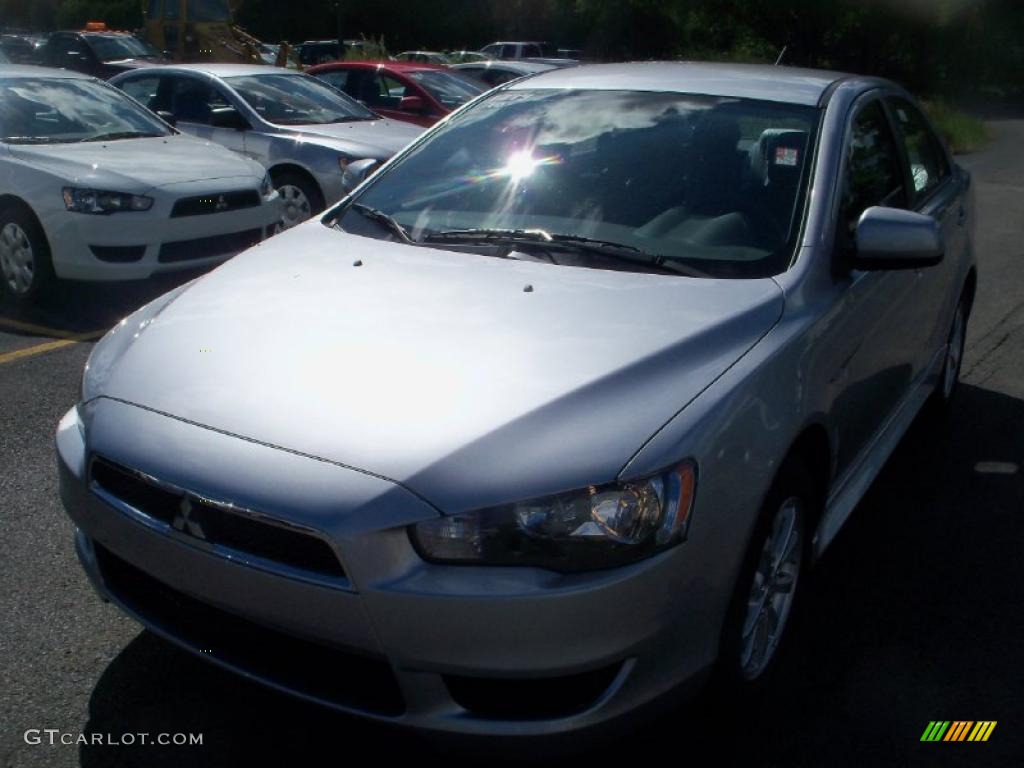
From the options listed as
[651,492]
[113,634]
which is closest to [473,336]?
[651,492]

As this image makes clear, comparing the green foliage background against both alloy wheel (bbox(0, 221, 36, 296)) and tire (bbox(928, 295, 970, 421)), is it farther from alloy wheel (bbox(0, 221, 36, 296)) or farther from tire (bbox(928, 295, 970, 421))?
tire (bbox(928, 295, 970, 421))

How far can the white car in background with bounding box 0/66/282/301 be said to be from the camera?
23.0 feet

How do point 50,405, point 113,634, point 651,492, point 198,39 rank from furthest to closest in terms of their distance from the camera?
point 198,39 → point 50,405 → point 113,634 → point 651,492

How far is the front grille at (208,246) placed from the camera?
723 cm

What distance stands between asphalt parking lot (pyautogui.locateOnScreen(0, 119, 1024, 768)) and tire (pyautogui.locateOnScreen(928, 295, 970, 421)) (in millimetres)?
368

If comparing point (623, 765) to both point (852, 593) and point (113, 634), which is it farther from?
point (113, 634)

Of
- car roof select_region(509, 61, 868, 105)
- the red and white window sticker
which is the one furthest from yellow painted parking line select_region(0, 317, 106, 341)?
the red and white window sticker

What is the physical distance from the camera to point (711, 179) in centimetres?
370

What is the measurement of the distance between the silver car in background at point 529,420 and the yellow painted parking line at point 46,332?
10.1ft

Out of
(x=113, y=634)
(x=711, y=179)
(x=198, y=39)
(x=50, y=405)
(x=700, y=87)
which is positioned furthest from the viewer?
(x=198, y=39)

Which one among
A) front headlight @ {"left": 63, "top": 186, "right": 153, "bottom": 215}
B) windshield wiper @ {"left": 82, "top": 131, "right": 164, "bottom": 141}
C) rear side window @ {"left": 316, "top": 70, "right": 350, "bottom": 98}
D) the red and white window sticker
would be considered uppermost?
the red and white window sticker

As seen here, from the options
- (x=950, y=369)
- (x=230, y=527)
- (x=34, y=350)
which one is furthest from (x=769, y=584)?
(x=34, y=350)

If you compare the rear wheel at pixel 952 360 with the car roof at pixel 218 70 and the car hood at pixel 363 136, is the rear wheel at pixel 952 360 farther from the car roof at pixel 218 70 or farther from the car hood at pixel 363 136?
the car roof at pixel 218 70

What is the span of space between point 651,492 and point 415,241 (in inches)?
62.2
